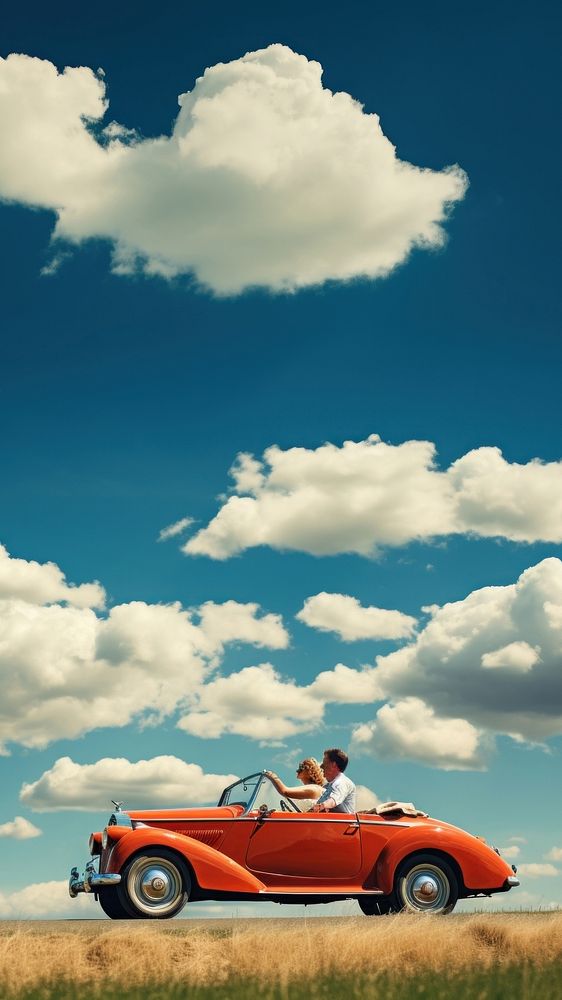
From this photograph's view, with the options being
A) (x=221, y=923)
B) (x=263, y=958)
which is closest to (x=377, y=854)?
(x=221, y=923)

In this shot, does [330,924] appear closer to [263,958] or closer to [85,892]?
[263,958]

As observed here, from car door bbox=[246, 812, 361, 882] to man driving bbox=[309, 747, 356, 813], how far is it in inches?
8.5

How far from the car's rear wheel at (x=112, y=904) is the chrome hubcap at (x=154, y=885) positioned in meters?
0.28

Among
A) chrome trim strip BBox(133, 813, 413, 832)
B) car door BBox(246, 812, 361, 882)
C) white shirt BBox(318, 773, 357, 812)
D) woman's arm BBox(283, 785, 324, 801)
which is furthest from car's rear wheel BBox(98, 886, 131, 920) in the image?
white shirt BBox(318, 773, 357, 812)

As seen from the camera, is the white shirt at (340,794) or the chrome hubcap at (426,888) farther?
the white shirt at (340,794)

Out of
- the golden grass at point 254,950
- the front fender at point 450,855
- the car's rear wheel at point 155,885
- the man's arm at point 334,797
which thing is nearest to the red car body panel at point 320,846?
the front fender at point 450,855

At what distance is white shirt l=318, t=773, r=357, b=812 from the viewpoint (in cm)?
1542

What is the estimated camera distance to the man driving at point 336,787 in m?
15.4

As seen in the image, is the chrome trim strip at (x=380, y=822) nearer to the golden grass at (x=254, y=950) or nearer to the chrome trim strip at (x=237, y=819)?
the chrome trim strip at (x=237, y=819)

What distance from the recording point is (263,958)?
11727 mm

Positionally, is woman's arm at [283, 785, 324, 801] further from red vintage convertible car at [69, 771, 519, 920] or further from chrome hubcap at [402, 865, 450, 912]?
chrome hubcap at [402, 865, 450, 912]

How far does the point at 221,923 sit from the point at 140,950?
2.51 metres

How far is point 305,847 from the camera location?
1493 centimetres

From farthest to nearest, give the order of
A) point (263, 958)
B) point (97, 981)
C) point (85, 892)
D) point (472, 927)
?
point (85, 892) < point (472, 927) < point (263, 958) < point (97, 981)
